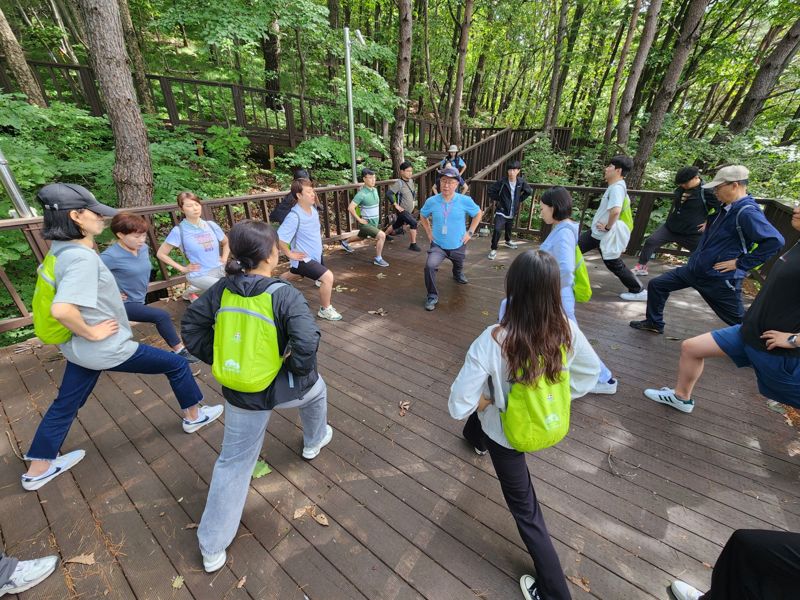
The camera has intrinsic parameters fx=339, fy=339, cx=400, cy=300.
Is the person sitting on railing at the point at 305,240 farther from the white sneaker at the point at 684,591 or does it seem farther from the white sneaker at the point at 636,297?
the white sneaker at the point at 636,297

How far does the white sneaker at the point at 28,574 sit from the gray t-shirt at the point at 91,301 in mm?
974

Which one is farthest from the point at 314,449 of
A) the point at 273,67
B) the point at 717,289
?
→ the point at 273,67

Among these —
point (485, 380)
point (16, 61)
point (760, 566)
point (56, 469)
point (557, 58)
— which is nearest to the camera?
point (760, 566)

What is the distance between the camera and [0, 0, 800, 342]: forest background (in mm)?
5371

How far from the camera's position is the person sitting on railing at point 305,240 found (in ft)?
12.5

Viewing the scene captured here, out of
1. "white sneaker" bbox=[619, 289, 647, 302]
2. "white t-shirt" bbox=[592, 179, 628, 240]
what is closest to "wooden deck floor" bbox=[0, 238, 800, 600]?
"white sneaker" bbox=[619, 289, 647, 302]

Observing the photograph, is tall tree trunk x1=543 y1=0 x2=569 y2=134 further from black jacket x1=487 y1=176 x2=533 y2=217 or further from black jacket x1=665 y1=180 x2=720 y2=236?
Result: black jacket x1=665 y1=180 x2=720 y2=236

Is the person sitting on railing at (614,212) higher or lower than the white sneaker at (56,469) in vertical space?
higher

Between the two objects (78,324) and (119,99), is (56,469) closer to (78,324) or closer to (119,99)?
(78,324)

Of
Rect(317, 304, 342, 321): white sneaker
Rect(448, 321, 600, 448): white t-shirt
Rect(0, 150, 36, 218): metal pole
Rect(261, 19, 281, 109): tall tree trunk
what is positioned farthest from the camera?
Rect(261, 19, 281, 109): tall tree trunk

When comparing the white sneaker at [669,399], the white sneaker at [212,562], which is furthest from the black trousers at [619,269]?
the white sneaker at [212,562]

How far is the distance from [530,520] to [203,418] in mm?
2400

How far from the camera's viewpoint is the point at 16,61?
21.9 feet

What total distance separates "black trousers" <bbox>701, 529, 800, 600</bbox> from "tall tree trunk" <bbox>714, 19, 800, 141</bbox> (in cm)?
1233
